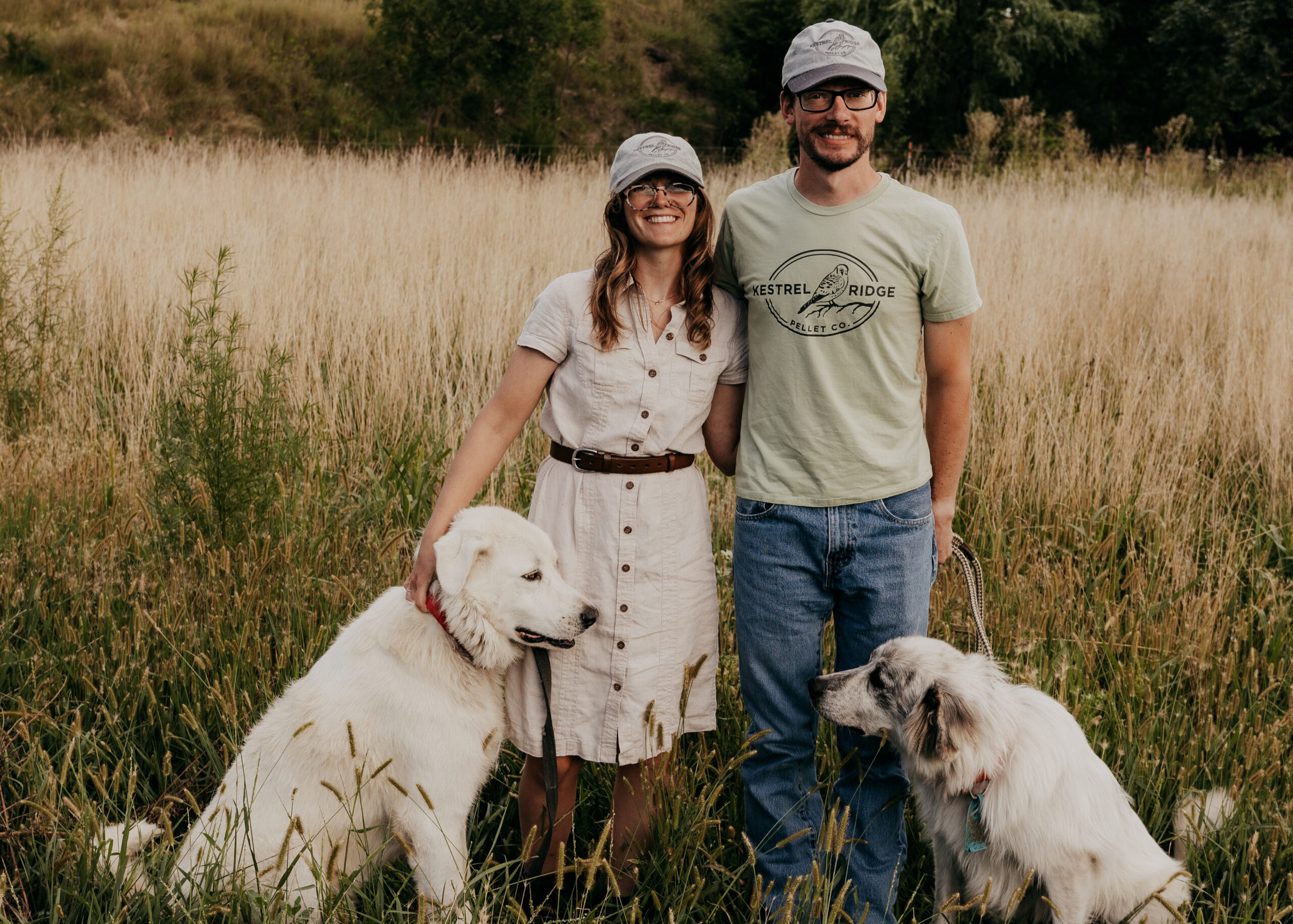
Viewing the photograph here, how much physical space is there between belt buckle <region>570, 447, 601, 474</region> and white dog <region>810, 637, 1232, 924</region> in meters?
0.83

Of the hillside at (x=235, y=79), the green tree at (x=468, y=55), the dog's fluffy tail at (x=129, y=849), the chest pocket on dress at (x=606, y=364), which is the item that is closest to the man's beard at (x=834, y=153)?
the chest pocket on dress at (x=606, y=364)

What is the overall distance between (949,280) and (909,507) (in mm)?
598

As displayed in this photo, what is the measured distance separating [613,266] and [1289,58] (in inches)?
1034

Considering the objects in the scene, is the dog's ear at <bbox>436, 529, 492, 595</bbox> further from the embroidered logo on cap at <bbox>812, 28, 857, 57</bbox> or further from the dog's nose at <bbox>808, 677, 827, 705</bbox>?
the embroidered logo on cap at <bbox>812, 28, 857, 57</bbox>

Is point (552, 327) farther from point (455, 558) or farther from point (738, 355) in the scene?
point (455, 558)

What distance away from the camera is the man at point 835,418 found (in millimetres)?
2320

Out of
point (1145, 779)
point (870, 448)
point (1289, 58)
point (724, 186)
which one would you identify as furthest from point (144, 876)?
point (1289, 58)

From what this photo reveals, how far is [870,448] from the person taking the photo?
2373mm

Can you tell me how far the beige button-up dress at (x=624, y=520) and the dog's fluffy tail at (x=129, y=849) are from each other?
3.04 feet

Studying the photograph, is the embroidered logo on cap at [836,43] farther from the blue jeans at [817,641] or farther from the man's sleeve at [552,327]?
the blue jeans at [817,641]

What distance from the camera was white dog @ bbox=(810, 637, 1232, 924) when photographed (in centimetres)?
230

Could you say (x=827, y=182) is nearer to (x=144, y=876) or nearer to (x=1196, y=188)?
(x=144, y=876)

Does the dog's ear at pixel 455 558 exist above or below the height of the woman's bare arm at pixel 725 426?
below

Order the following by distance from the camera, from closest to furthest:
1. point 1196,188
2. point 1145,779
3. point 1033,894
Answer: point 1033,894, point 1145,779, point 1196,188
